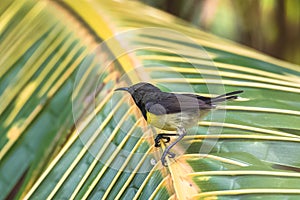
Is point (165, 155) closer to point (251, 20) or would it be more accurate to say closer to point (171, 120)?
point (171, 120)

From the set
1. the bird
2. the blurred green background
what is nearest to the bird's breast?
the bird

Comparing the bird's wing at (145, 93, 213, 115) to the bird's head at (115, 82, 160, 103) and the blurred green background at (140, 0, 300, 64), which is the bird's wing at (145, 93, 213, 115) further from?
the blurred green background at (140, 0, 300, 64)

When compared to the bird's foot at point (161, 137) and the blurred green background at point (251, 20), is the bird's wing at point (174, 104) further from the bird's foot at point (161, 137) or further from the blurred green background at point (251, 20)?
the blurred green background at point (251, 20)

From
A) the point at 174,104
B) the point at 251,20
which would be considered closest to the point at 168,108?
the point at 174,104

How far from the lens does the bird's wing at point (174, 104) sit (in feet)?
2.36

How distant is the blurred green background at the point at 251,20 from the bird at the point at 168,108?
0.69 metres

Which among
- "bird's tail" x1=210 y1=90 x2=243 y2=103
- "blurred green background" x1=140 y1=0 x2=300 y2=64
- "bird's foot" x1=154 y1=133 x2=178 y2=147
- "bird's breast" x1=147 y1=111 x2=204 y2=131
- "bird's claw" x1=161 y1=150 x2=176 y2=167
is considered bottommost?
"bird's claw" x1=161 y1=150 x2=176 y2=167

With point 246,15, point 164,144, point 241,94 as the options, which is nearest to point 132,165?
point 164,144

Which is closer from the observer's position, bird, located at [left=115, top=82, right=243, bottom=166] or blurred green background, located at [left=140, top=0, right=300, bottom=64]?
bird, located at [left=115, top=82, right=243, bottom=166]

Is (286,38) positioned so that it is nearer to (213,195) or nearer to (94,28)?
(94,28)

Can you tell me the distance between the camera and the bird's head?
2.42 feet

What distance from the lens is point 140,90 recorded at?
739 mm

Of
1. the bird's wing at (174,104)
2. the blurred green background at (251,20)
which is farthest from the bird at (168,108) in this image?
the blurred green background at (251,20)

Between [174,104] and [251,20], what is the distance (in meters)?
0.75
